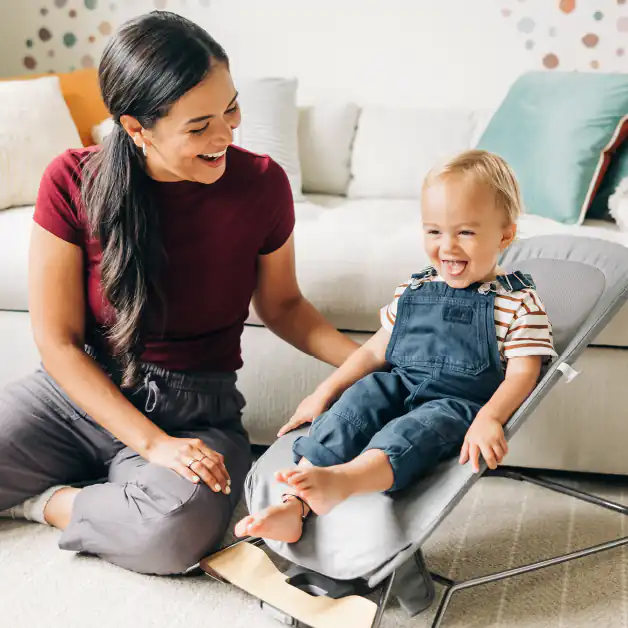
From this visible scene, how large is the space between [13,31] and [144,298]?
2.10 metres

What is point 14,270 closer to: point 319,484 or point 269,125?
point 269,125

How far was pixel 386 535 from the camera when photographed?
4.07 ft

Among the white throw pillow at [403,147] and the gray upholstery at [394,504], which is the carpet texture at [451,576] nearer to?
the gray upholstery at [394,504]

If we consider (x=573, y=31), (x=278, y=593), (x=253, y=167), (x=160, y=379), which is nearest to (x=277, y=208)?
(x=253, y=167)

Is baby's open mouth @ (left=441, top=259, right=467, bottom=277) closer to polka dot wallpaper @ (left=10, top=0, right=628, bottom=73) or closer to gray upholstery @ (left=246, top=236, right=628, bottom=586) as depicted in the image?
gray upholstery @ (left=246, top=236, right=628, bottom=586)

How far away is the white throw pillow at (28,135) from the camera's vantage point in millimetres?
2275

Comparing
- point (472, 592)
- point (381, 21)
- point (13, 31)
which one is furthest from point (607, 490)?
point (13, 31)

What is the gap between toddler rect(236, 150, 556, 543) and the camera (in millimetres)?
1287

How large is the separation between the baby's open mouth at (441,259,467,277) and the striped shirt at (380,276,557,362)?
83mm

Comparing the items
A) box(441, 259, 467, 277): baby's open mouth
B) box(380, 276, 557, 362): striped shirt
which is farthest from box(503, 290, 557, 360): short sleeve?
box(441, 259, 467, 277): baby's open mouth

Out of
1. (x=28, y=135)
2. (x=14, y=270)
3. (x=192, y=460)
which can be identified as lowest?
(x=192, y=460)

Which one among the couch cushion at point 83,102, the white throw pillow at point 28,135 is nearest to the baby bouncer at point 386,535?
the white throw pillow at point 28,135

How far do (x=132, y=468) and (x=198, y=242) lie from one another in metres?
0.45

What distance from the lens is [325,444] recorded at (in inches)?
54.5
